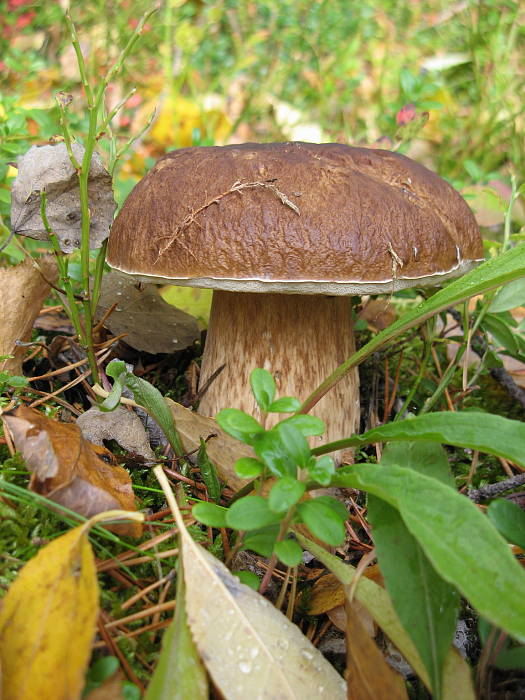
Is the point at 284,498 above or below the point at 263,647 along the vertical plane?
above

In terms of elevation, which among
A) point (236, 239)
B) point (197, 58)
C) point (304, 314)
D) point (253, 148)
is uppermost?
point (197, 58)

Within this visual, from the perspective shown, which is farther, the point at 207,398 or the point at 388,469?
the point at 207,398

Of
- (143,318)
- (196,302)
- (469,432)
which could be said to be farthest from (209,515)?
(196,302)

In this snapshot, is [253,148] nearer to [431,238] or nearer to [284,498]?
[431,238]

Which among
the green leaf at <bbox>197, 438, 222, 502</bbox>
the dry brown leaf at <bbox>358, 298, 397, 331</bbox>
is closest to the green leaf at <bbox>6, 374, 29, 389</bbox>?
the green leaf at <bbox>197, 438, 222, 502</bbox>

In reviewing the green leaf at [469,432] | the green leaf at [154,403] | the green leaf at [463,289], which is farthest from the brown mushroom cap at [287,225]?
the green leaf at [469,432]

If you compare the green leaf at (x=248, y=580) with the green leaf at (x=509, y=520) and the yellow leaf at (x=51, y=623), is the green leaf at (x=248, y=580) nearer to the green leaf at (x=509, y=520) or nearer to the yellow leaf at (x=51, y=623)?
the yellow leaf at (x=51, y=623)

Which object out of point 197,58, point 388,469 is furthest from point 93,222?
point 197,58
